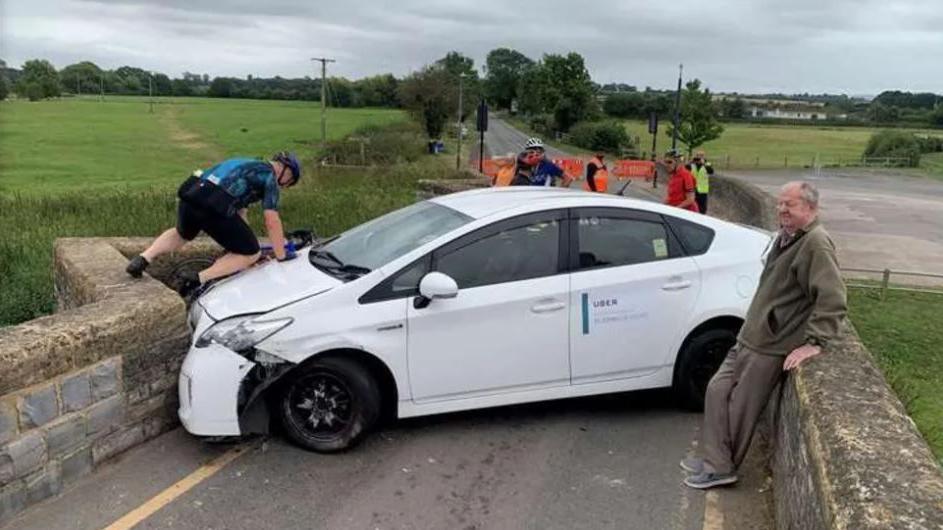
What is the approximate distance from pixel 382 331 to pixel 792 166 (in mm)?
69109

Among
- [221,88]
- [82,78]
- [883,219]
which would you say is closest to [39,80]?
[82,78]

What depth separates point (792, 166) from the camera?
6762 centimetres

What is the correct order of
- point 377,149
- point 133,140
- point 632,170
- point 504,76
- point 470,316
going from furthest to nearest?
1. point 504,76
2. point 133,140
3. point 377,149
4. point 632,170
5. point 470,316

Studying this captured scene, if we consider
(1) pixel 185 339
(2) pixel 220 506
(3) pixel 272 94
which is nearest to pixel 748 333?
(2) pixel 220 506

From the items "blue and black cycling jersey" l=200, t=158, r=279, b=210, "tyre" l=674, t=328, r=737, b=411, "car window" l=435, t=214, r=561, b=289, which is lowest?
"tyre" l=674, t=328, r=737, b=411

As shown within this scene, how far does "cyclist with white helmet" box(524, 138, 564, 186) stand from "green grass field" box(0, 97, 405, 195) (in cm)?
3254

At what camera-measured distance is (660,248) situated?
18.2ft

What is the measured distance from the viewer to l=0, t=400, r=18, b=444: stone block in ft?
13.0

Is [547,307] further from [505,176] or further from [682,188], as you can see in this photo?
[682,188]

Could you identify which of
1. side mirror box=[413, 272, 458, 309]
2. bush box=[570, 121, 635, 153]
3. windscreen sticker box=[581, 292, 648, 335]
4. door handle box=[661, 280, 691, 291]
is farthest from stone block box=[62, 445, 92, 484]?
bush box=[570, 121, 635, 153]

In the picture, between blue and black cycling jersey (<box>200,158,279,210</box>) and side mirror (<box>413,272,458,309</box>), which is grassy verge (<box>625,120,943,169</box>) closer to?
blue and black cycling jersey (<box>200,158,279,210</box>)

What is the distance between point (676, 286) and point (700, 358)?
535 mm

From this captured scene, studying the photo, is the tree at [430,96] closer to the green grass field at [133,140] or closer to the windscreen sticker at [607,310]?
the green grass field at [133,140]

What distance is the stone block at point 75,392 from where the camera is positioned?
4.32 meters
